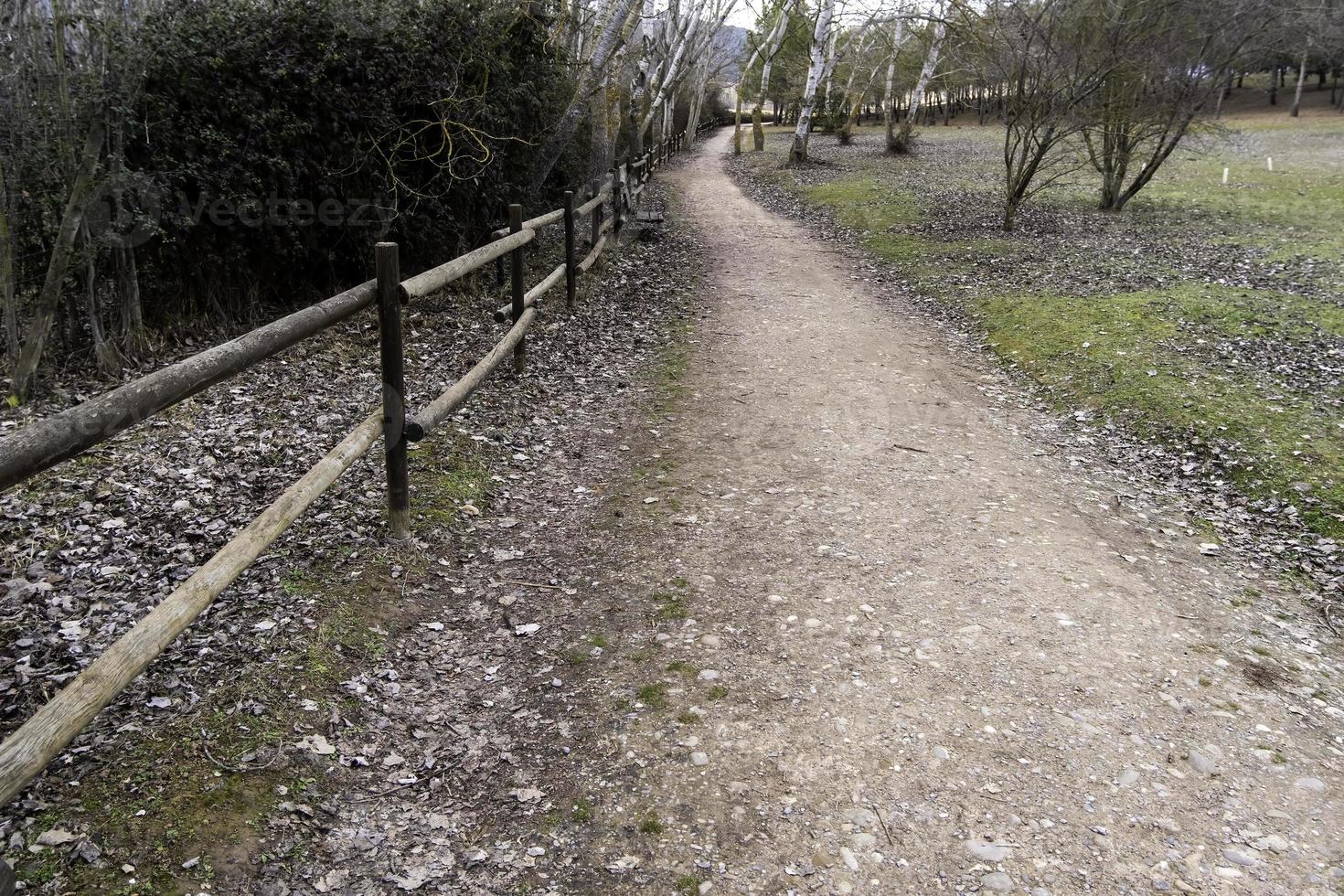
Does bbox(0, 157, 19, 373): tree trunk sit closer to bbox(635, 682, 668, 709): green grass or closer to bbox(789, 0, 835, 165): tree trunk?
bbox(635, 682, 668, 709): green grass

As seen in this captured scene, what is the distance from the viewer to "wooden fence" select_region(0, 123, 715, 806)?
2264 millimetres

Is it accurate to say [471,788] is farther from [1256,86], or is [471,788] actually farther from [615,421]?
[1256,86]

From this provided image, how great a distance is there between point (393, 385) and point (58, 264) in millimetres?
3949

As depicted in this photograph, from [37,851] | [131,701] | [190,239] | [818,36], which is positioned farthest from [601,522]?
[818,36]

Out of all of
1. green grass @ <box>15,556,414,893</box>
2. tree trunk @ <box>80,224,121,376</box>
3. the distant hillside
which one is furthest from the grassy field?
the distant hillside

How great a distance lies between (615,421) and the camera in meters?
7.01

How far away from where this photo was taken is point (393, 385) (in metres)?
4.46

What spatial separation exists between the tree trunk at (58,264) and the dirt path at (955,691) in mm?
4790

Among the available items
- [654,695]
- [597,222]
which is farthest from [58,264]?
[597,222]

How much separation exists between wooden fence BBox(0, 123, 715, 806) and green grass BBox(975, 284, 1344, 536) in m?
5.47

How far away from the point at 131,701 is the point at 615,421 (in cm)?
425

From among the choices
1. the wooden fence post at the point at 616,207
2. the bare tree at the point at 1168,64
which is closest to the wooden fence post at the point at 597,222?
the wooden fence post at the point at 616,207

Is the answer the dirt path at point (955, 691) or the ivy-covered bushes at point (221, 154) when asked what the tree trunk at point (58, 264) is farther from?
the dirt path at point (955, 691)

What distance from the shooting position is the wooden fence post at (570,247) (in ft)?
31.7
